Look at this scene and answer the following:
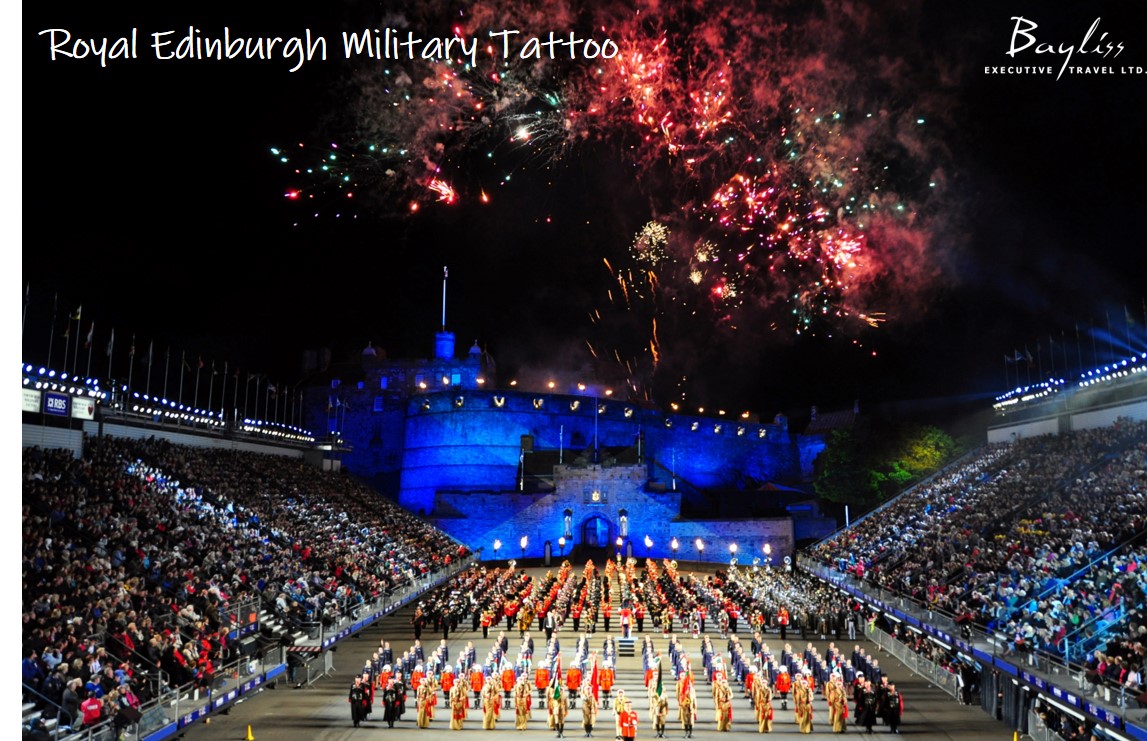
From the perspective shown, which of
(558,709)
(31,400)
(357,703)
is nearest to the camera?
(558,709)

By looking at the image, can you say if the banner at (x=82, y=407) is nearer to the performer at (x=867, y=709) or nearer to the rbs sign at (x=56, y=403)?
the rbs sign at (x=56, y=403)

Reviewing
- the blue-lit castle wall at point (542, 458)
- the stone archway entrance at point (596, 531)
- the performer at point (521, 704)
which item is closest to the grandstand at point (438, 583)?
the performer at point (521, 704)

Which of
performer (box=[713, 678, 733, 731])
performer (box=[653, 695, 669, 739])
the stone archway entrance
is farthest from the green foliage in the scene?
performer (box=[653, 695, 669, 739])

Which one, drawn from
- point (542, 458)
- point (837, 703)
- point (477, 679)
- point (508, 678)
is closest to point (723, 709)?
point (837, 703)

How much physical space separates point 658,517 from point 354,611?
31.6 m

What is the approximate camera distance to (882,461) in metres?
57.4

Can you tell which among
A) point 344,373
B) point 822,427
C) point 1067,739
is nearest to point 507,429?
point 344,373

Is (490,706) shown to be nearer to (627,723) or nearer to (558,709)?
(558,709)

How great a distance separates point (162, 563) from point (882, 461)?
152ft

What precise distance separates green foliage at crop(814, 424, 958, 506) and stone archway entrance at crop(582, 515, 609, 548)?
15.0 m

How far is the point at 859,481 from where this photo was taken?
188ft

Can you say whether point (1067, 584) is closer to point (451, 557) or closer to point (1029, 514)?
point (1029, 514)

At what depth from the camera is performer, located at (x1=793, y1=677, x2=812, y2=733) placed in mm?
17891

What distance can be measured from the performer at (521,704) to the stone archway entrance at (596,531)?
39819mm
